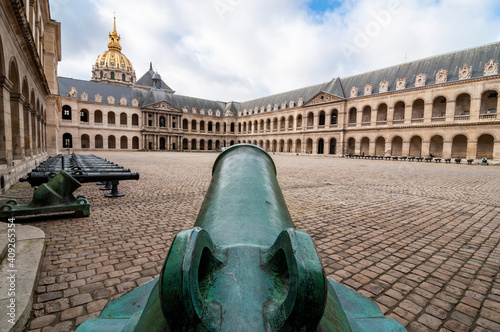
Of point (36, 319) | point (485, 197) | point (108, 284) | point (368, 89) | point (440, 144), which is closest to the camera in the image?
point (36, 319)

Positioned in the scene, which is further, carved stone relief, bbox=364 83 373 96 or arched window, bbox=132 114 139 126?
arched window, bbox=132 114 139 126

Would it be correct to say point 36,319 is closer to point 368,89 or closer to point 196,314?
point 196,314

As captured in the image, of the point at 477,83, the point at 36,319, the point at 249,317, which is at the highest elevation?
the point at 477,83

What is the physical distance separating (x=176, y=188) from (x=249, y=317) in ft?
24.2

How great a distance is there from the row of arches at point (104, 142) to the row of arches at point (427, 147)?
40.9m

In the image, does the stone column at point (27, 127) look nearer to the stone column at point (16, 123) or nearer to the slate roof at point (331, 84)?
the stone column at point (16, 123)

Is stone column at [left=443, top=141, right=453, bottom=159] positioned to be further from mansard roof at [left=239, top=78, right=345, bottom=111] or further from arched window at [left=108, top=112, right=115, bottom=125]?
arched window at [left=108, top=112, right=115, bottom=125]

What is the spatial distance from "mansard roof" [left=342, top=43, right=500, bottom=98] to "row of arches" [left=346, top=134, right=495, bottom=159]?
22.4 ft

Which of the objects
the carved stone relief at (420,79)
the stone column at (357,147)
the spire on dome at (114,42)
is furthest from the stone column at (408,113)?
the spire on dome at (114,42)

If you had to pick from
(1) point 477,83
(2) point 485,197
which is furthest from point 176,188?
(1) point 477,83

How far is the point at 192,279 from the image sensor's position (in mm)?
625

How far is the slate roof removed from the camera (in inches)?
1158

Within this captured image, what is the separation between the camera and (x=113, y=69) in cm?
7038

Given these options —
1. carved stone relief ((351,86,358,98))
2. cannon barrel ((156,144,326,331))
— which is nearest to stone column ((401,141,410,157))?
carved stone relief ((351,86,358,98))
